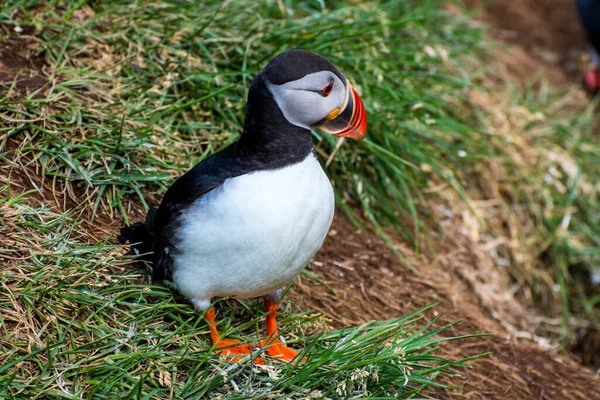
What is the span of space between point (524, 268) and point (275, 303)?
245cm

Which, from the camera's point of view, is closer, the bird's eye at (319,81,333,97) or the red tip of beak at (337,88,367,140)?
the bird's eye at (319,81,333,97)

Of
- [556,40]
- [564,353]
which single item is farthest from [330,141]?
[556,40]

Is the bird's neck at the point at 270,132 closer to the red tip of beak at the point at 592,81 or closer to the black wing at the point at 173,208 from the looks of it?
the black wing at the point at 173,208

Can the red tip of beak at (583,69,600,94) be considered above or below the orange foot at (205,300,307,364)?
below

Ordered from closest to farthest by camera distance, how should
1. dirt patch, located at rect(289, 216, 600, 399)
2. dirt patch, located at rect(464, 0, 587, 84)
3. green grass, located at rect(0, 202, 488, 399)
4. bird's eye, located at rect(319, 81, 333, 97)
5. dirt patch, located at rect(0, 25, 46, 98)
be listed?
1. green grass, located at rect(0, 202, 488, 399)
2. bird's eye, located at rect(319, 81, 333, 97)
3. dirt patch, located at rect(289, 216, 600, 399)
4. dirt patch, located at rect(0, 25, 46, 98)
5. dirt patch, located at rect(464, 0, 587, 84)

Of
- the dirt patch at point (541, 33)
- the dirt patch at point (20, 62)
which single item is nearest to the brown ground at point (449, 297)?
the dirt patch at point (20, 62)

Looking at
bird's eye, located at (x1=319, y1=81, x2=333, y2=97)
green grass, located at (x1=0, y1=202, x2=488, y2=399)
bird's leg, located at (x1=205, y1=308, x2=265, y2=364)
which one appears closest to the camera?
green grass, located at (x1=0, y1=202, x2=488, y2=399)

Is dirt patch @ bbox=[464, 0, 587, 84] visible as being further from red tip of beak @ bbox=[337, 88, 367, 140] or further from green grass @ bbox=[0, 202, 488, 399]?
green grass @ bbox=[0, 202, 488, 399]

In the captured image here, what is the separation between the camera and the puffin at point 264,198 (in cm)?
249

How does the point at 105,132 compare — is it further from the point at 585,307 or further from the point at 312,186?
the point at 585,307

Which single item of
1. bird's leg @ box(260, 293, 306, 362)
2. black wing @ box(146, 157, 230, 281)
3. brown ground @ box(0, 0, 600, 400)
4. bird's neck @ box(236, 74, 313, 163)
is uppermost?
bird's neck @ box(236, 74, 313, 163)

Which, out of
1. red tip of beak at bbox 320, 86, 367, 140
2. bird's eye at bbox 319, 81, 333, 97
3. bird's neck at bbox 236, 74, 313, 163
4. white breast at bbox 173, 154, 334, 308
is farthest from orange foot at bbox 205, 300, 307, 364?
bird's eye at bbox 319, 81, 333, 97

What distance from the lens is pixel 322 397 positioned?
8.28 ft

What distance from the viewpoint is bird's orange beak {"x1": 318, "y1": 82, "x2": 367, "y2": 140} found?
8.75 ft
